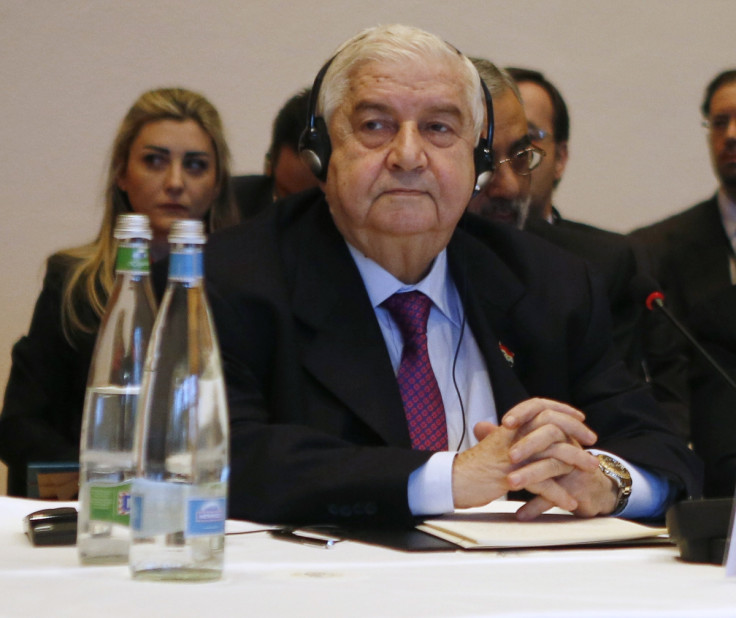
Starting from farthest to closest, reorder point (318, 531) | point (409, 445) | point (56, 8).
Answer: point (56, 8) < point (409, 445) < point (318, 531)

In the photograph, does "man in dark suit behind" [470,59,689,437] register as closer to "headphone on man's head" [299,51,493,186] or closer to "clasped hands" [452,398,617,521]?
"headphone on man's head" [299,51,493,186]

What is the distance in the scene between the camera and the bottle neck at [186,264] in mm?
844

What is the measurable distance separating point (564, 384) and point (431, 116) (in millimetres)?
469

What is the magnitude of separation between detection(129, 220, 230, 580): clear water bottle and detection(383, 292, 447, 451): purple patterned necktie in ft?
2.43

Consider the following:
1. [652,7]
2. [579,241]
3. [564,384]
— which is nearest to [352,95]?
[564,384]

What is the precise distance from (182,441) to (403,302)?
0.91 meters

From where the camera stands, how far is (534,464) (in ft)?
4.19

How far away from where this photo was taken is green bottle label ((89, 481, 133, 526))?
2.99 ft

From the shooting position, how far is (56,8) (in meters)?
3.20

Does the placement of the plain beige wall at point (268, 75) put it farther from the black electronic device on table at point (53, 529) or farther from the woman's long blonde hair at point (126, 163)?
the black electronic device on table at point (53, 529)

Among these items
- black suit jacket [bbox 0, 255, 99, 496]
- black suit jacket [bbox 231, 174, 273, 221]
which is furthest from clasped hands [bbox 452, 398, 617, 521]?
black suit jacket [bbox 231, 174, 273, 221]

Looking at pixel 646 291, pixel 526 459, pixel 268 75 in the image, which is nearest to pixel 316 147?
pixel 646 291

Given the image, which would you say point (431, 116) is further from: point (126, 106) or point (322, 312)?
point (126, 106)

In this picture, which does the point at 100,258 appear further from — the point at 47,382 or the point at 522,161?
the point at 522,161
